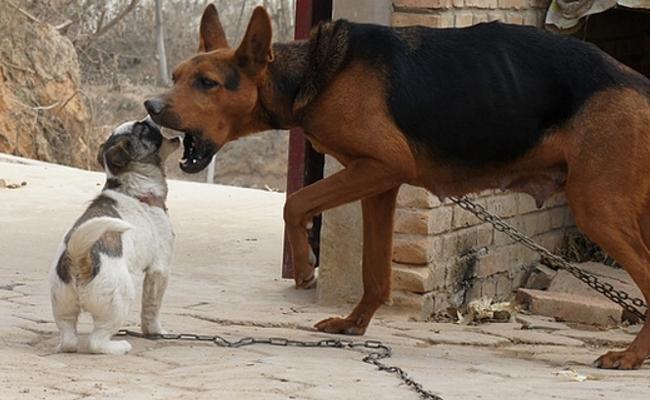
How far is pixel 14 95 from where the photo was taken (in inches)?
677

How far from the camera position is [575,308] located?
8156 millimetres

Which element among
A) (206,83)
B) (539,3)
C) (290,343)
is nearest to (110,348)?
(290,343)

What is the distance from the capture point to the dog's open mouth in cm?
633

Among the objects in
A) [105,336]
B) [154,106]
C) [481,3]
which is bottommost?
[105,336]

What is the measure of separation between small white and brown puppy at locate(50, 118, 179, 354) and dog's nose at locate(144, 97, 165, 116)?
99 mm

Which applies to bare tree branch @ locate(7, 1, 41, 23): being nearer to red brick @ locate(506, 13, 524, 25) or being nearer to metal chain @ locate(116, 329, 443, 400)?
red brick @ locate(506, 13, 524, 25)

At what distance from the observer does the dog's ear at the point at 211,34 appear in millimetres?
6805

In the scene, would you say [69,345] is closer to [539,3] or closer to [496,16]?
[496,16]

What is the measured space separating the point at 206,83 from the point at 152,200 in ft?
1.94

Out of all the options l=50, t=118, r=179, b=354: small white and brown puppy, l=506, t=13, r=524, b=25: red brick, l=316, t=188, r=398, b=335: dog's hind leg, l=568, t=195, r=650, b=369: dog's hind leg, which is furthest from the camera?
l=506, t=13, r=524, b=25: red brick

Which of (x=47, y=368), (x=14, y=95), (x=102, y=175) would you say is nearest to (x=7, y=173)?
(x=102, y=175)

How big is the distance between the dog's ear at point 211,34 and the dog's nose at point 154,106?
2.22ft

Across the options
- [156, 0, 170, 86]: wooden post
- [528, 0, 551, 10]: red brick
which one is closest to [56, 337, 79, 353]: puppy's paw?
[528, 0, 551, 10]: red brick

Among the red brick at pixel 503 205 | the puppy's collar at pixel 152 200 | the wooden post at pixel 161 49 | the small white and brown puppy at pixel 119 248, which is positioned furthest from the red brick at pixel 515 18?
the wooden post at pixel 161 49
